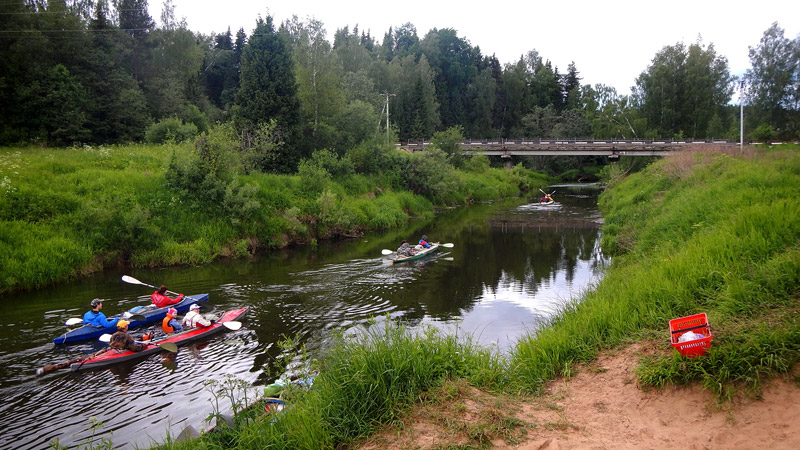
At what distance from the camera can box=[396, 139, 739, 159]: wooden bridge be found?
158 ft

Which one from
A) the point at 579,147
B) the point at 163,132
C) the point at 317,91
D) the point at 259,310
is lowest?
the point at 259,310

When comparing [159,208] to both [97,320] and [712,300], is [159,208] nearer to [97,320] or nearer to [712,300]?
[97,320]

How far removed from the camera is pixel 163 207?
70.6 feet

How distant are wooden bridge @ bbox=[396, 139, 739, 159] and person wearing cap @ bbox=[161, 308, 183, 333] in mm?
42176

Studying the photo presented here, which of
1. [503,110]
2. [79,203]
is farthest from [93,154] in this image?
[503,110]

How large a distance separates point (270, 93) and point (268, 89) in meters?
0.33

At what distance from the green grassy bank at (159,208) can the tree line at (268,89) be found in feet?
11.1

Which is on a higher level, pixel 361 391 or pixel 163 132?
pixel 163 132

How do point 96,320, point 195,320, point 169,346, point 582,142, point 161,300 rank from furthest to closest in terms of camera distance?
point 582,142
point 161,300
point 195,320
point 96,320
point 169,346

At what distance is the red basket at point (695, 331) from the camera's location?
17.6ft

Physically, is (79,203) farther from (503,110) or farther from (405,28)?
(405,28)

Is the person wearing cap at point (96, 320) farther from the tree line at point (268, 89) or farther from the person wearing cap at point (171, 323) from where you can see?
the tree line at point (268, 89)

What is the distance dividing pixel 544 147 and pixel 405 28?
6064cm

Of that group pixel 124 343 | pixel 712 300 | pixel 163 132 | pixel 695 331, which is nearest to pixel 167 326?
pixel 124 343
